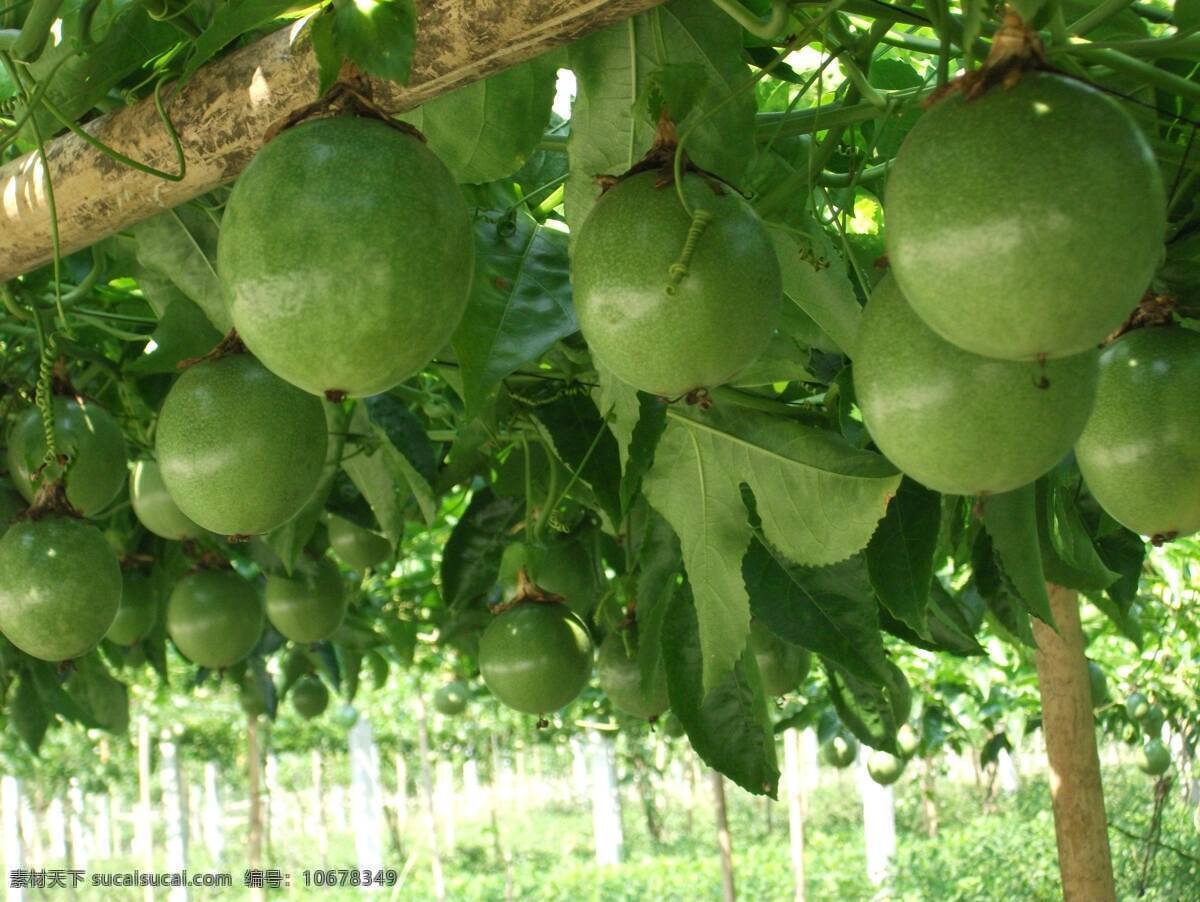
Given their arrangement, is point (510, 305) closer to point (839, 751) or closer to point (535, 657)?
point (535, 657)

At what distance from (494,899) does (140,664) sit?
41.1 ft

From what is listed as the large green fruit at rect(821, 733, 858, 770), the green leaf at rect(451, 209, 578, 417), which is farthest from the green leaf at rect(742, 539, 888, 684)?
the large green fruit at rect(821, 733, 858, 770)

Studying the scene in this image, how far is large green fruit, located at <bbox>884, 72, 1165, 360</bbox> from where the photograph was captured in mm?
904

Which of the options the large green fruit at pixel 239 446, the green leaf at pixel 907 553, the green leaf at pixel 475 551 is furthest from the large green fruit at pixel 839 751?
the large green fruit at pixel 239 446

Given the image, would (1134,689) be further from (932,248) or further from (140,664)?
(932,248)

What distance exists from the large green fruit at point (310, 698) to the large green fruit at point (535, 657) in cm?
400

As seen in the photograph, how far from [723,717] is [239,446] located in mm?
850

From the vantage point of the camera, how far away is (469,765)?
26141mm

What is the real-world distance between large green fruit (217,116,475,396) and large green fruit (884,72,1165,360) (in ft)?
1.36

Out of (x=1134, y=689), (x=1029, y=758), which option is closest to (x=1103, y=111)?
(x=1134, y=689)

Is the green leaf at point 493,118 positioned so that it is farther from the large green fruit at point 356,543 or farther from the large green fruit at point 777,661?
the large green fruit at point 356,543

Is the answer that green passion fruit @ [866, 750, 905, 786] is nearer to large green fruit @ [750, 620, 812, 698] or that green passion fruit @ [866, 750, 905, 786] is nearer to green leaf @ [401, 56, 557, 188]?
large green fruit @ [750, 620, 812, 698]

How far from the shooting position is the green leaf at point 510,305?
152 cm

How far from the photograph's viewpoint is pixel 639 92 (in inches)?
58.2
